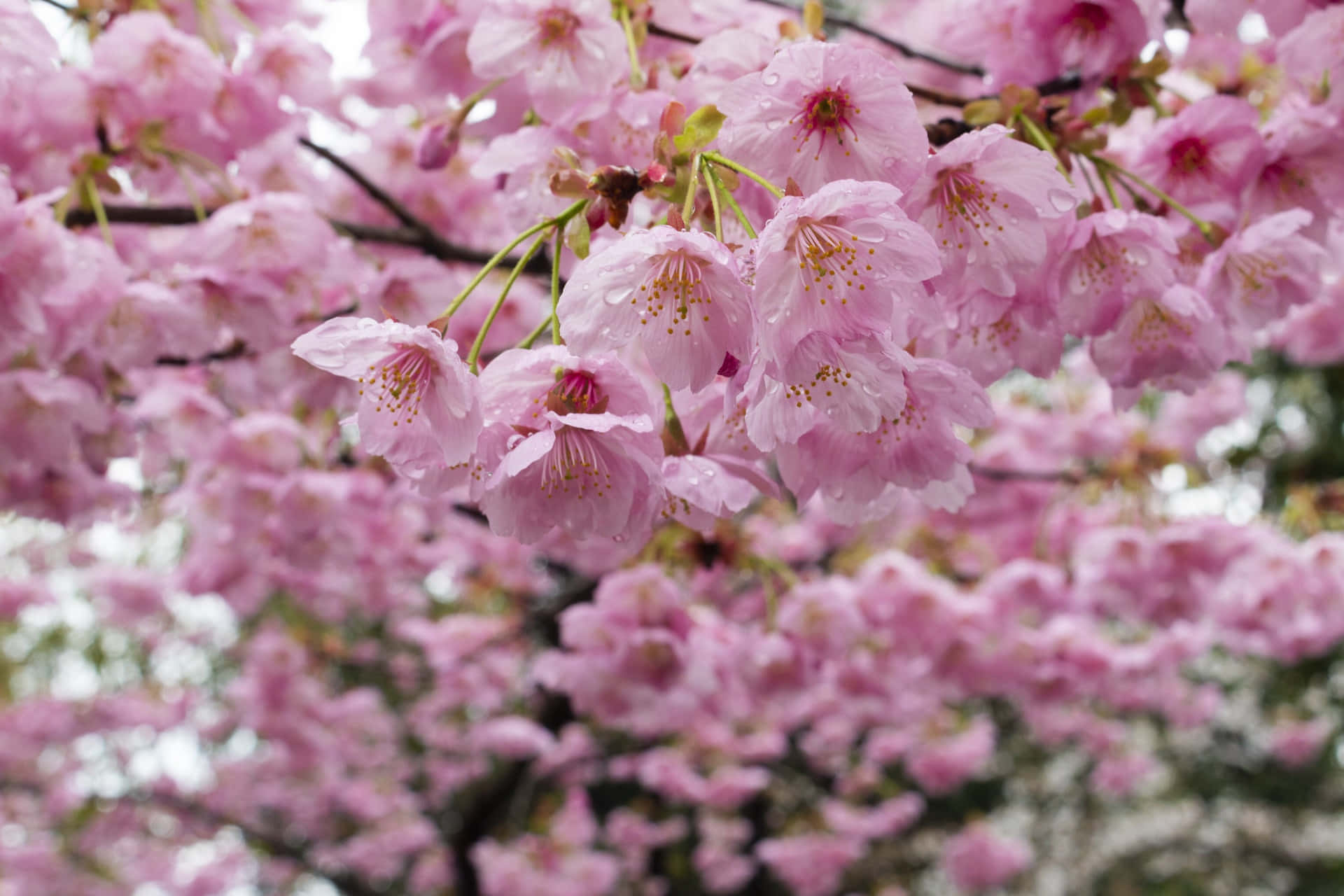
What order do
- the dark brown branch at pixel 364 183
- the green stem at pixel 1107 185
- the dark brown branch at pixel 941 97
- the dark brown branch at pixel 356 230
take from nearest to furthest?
1. the green stem at pixel 1107 185
2. the dark brown branch at pixel 941 97
3. the dark brown branch at pixel 356 230
4. the dark brown branch at pixel 364 183

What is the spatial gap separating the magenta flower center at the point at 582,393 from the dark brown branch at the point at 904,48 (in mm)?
931

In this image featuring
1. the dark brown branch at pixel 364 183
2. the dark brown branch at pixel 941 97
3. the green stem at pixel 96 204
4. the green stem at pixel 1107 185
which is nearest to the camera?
the green stem at pixel 1107 185

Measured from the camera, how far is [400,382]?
2.71 ft

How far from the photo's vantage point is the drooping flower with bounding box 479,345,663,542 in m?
0.81

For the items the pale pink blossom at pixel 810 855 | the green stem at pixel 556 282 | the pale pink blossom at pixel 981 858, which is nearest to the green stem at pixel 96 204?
the green stem at pixel 556 282

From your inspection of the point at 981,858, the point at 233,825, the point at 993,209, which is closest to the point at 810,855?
the point at 981,858

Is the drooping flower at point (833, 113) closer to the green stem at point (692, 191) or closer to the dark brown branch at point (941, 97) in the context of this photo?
the green stem at point (692, 191)

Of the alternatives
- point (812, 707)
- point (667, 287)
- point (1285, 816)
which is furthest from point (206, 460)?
point (1285, 816)

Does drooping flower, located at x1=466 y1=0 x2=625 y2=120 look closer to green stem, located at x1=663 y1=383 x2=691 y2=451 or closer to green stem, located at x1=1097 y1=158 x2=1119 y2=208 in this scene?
green stem, located at x1=663 y1=383 x2=691 y2=451

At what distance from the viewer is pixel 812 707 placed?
4.29 meters

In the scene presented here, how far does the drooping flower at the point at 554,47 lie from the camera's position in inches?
44.6

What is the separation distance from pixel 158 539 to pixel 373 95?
4.85 meters

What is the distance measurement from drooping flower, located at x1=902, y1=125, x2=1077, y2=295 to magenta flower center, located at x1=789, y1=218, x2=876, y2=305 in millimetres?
134

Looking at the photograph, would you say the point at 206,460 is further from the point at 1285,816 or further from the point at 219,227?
the point at 1285,816
